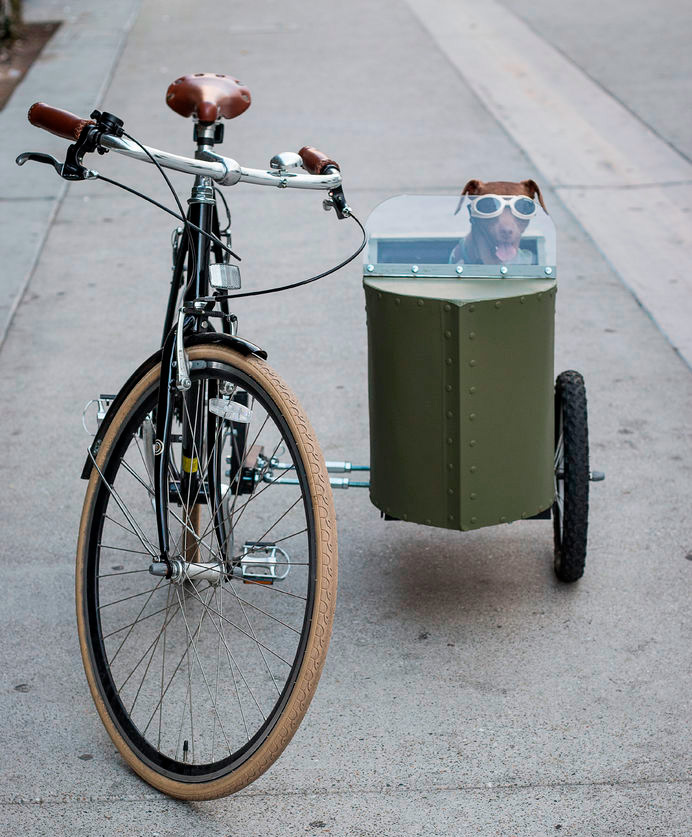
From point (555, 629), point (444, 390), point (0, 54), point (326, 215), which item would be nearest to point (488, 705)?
point (555, 629)

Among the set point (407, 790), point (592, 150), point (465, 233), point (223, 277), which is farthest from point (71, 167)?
point (592, 150)

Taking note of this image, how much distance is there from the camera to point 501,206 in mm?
3166

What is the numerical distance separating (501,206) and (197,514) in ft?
4.04

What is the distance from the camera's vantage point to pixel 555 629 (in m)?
3.26

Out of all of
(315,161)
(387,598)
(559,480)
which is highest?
(315,161)

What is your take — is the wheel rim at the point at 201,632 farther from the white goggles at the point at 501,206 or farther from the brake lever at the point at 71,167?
the white goggles at the point at 501,206

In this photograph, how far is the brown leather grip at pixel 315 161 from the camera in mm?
2787

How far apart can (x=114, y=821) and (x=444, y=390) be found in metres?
1.33

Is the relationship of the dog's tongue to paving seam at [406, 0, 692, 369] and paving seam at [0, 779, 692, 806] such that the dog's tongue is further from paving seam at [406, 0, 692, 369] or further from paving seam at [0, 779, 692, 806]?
paving seam at [406, 0, 692, 369]

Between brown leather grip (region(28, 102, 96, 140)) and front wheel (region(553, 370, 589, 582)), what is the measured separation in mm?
1616

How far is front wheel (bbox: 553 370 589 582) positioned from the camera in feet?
10.7

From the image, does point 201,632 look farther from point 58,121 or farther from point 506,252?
point 58,121

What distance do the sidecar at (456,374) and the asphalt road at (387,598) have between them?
38cm

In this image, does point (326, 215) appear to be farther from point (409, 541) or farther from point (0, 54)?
point (0, 54)
